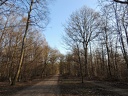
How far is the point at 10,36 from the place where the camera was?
29.3 m

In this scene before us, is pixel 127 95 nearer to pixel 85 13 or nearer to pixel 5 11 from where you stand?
pixel 5 11

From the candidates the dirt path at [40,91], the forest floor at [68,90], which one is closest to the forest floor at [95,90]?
the forest floor at [68,90]

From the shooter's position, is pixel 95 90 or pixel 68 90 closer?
pixel 95 90

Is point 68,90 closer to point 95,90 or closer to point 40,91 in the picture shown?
point 95,90

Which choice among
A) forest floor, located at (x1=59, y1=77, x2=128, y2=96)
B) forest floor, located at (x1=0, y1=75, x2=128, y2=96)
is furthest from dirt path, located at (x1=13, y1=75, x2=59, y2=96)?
forest floor, located at (x1=59, y1=77, x2=128, y2=96)

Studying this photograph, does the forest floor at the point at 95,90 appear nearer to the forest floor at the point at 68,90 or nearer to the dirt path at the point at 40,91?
the forest floor at the point at 68,90

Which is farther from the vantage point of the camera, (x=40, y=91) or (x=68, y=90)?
(x=68, y=90)

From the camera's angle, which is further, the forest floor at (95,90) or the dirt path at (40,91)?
the dirt path at (40,91)

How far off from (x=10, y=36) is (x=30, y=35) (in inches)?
150

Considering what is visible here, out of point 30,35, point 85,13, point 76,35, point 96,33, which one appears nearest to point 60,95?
point 30,35

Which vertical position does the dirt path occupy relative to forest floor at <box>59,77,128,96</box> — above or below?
below

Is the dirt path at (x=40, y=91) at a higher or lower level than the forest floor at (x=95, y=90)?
lower

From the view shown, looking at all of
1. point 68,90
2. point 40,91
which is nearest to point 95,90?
point 68,90

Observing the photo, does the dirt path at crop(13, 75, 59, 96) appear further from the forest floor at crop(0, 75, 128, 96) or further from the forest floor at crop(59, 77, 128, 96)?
the forest floor at crop(59, 77, 128, 96)
